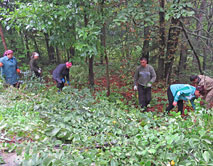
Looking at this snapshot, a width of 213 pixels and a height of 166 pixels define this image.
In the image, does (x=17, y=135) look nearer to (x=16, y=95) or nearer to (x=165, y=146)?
(x=165, y=146)

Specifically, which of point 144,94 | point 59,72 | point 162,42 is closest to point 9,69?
point 59,72

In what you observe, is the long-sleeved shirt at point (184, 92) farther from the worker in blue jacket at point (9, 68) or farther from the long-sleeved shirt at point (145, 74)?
the worker in blue jacket at point (9, 68)

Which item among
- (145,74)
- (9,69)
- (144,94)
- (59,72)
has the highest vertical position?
(9,69)

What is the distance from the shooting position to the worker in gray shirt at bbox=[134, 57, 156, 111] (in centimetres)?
536

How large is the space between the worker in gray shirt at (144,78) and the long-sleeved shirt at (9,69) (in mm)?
4113

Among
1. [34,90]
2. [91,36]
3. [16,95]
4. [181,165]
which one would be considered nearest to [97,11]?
[91,36]

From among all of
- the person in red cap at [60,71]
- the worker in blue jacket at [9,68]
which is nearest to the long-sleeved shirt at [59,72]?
the person in red cap at [60,71]

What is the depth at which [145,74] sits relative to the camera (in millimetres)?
5352

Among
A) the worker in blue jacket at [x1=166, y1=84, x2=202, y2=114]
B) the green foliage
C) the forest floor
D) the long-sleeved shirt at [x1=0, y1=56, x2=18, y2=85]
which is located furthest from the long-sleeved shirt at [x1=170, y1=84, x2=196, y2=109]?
the long-sleeved shirt at [x1=0, y1=56, x2=18, y2=85]

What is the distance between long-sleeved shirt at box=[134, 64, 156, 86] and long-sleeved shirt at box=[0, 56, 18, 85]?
4.14 metres

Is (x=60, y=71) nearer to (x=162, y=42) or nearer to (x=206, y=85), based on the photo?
(x=206, y=85)

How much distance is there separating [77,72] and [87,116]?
6271 mm

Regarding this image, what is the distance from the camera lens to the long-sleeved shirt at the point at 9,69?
5461 mm

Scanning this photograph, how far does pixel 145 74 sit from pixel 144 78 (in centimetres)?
13
